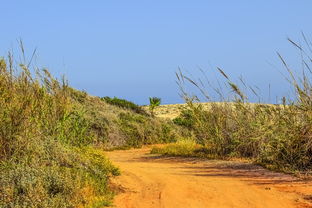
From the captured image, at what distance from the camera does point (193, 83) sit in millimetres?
15281

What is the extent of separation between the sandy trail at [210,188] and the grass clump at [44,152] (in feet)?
1.76

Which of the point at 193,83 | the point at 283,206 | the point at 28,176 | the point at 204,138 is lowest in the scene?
the point at 283,206

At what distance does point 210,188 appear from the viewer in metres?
9.40

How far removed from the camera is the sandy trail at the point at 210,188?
846cm

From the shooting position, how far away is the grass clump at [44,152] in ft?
25.3

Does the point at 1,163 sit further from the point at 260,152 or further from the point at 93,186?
the point at 260,152

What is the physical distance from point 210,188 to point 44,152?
10.2 ft

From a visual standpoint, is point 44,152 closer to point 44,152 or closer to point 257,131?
point 44,152

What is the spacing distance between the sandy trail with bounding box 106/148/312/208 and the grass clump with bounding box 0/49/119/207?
0.54m

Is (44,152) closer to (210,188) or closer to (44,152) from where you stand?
(44,152)

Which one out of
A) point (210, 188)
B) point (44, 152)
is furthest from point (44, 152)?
point (210, 188)

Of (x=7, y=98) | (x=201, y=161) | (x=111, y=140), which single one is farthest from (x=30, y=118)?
(x=111, y=140)

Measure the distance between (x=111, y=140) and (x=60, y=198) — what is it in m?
14.8

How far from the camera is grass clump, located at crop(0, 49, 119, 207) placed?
304 inches
